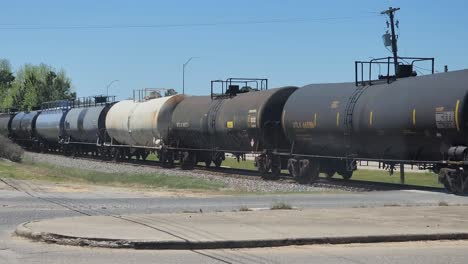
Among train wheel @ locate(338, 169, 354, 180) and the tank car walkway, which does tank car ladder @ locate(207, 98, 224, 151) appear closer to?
train wheel @ locate(338, 169, 354, 180)

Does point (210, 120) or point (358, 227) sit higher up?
point (210, 120)

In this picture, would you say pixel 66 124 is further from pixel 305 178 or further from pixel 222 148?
pixel 305 178

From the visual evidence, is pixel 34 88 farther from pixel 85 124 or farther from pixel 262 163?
pixel 262 163

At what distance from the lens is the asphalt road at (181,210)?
9047mm

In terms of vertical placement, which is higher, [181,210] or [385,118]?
[385,118]

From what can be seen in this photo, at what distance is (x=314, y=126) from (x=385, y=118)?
3947 millimetres

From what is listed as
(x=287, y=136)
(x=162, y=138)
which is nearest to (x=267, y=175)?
(x=287, y=136)

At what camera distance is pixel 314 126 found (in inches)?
977

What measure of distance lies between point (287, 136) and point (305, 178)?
204 cm

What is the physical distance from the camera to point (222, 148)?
3169 cm

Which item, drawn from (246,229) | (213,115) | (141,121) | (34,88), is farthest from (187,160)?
(34,88)

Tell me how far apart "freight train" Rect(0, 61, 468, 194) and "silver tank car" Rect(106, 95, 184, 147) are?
0.07m

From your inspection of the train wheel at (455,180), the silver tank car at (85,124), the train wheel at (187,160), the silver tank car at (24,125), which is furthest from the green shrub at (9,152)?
the train wheel at (455,180)

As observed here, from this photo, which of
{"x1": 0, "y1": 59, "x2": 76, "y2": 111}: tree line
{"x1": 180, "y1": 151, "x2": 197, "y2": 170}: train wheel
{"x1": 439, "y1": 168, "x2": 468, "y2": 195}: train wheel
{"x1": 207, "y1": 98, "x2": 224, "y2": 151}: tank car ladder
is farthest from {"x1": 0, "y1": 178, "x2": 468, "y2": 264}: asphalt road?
{"x1": 0, "y1": 59, "x2": 76, "y2": 111}: tree line
